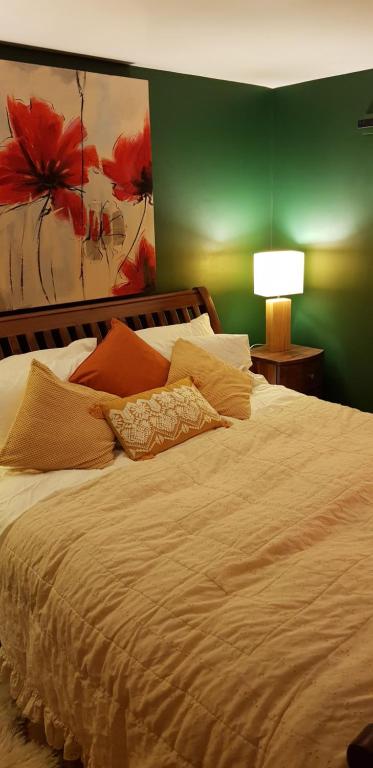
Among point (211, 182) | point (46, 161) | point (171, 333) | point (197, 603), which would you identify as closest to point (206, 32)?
point (46, 161)

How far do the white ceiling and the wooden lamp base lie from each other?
4.33 feet

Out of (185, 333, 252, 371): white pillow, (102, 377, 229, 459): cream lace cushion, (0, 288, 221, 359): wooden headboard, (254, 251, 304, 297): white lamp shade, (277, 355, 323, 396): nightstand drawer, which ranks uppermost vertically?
(254, 251, 304, 297): white lamp shade

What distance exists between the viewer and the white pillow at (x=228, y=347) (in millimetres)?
3131

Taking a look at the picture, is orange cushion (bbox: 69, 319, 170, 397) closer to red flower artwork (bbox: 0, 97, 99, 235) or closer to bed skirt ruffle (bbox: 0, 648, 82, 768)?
red flower artwork (bbox: 0, 97, 99, 235)

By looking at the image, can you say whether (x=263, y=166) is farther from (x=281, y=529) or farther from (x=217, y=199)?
(x=281, y=529)

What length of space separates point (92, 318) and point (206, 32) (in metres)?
1.39

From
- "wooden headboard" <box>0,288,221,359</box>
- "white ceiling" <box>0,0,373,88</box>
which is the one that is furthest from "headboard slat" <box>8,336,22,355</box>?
"white ceiling" <box>0,0,373,88</box>

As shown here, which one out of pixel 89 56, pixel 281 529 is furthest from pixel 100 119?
pixel 281 529

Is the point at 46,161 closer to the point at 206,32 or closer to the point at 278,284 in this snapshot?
the point at 206,32

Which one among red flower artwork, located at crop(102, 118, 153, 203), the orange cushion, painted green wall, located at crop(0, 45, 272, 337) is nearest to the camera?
the orange cushion

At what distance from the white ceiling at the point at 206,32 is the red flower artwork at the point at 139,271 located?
0.95 meters

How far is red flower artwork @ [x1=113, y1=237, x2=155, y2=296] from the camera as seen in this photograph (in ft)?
11.0

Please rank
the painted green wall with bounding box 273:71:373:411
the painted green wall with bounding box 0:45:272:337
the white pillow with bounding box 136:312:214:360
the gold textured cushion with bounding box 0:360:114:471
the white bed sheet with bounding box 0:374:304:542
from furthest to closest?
1. the painted green wall with bounding box 273:71:373:411
2. the painted green wall with bounding box 0:45:272:337
3. the white pillow with bounding box 136:312:214:360
4. the gold textured cushion with bounding box 0:360:114:471
5. the white bed sheet with bounding box 0:374:304:542

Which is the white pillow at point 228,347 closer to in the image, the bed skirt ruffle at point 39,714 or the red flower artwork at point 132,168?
the red flower artwork at point 132,168
